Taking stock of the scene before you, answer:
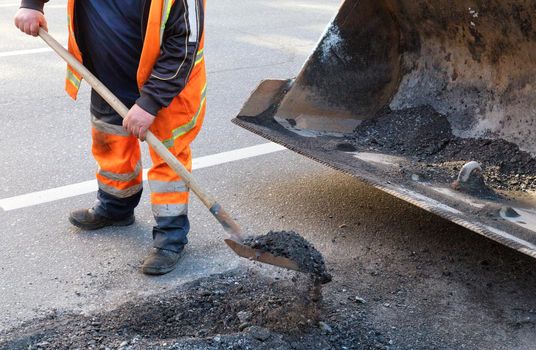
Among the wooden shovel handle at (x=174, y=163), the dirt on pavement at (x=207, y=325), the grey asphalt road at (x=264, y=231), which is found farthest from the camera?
the grey asphalt road at (x=264, y=231)

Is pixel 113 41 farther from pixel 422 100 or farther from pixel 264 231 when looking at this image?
pixel 422 100

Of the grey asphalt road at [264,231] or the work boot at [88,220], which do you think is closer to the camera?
the grey asphalt road at [264,231]

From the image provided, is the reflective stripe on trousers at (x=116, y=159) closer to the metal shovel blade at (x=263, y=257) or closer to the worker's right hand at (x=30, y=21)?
the worker's right hand at (x=30, y=21)

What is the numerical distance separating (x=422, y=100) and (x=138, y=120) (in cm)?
202

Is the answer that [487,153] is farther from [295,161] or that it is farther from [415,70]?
[295,161]

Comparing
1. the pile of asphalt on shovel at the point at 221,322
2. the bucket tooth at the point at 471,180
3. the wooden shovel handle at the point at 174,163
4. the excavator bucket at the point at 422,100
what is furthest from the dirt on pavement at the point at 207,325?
the bucket tooth at the point at 471,180

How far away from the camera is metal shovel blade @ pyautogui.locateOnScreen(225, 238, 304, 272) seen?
304 cm

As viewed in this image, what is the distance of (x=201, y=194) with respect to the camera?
3.18m

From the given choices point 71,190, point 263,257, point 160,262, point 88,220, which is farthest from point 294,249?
point 71,190

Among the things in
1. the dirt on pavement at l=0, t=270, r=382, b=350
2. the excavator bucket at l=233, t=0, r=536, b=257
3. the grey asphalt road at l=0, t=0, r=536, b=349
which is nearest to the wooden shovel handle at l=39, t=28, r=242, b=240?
the dirt on pavement at l=0, t=270, r=382, b=350

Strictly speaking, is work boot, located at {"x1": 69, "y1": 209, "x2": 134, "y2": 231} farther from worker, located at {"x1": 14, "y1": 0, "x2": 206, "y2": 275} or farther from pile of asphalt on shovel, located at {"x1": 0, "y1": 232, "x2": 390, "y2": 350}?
pile of asphalt on shovel, located at {"x1": 0, "y1": 232, "x2": 390, "y2": 350}

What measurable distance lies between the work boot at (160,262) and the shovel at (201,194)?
1.47 ft

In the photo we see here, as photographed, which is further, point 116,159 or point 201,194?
point 116,159

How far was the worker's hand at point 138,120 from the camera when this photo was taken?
3207mm
